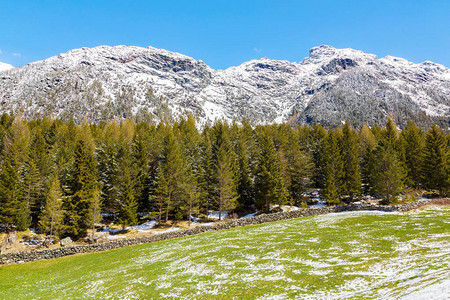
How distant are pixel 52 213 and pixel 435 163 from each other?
259ft

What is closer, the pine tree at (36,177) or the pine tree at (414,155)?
the pine tree at (36,177)

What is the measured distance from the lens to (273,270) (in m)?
17.3

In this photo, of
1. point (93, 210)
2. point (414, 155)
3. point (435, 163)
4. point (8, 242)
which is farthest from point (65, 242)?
point (414, 155)

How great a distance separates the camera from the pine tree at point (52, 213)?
4256cm

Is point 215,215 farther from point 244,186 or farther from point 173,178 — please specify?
point 173,178

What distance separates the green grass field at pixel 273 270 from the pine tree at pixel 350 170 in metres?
28.1

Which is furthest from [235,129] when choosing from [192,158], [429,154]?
[429,154]

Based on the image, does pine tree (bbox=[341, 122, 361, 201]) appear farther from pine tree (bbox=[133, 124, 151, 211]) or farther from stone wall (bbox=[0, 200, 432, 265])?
pine tree (bbox=[133, 124, 151, 211])

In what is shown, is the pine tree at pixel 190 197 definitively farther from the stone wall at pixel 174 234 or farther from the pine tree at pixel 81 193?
the pine tree at pixel 81 193

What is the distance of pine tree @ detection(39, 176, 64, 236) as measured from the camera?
42562mm

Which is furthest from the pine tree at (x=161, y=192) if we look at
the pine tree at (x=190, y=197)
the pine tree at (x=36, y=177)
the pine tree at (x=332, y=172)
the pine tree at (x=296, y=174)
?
the pine tree at (x=332, y=172)

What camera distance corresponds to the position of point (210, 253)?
958 inches

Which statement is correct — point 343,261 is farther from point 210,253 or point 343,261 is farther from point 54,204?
point 54,204

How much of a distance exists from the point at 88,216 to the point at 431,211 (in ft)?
190
